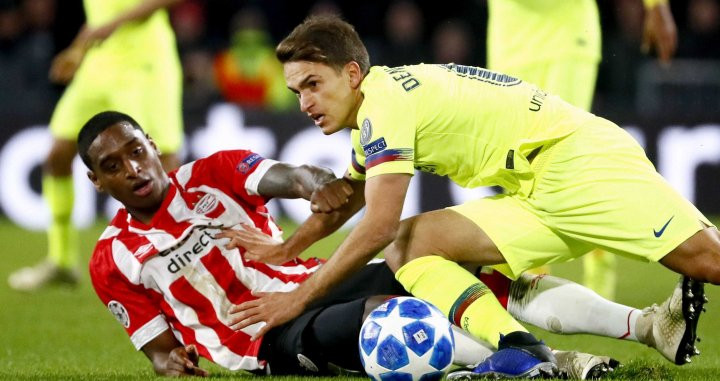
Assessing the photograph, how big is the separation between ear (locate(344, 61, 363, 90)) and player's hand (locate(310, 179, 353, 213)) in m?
0.43

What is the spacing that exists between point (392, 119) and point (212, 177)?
0.99m

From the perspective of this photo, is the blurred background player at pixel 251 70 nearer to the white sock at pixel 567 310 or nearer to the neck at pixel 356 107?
the white sock at pixel 567 310

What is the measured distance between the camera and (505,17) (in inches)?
276

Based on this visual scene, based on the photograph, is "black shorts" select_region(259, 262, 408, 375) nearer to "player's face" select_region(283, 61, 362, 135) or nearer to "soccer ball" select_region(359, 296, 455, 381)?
"soccer ball" select_region(359, 296, 455, 381)

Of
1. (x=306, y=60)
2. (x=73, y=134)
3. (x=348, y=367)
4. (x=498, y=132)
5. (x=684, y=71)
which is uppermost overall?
(x=306, y=60)

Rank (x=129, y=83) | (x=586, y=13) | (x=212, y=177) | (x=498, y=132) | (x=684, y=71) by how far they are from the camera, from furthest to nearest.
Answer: (x=684, y=71) → (x=129, y=83) → (x=586, y=13) → (x=212, y=177) → (x=498, y=132)

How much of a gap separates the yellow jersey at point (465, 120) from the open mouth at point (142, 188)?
81 centimetres

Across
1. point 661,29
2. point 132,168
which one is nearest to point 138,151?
point 132,168

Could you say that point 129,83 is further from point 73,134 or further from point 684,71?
point 684,71

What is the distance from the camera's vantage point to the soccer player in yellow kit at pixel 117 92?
8258 millimetres

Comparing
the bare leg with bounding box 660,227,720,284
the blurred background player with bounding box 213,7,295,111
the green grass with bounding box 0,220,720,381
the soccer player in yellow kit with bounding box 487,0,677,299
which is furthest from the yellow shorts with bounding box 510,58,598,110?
the blurred background player with bounding box 213,7,295,111

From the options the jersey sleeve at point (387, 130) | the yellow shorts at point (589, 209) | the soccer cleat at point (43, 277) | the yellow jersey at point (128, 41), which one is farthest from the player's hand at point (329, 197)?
the soccer cleat at point (43, 277)

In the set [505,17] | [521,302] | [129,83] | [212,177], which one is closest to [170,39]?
[129,83]

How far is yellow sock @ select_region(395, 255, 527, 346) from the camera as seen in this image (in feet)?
14.6
